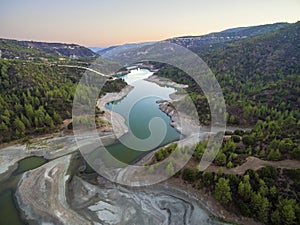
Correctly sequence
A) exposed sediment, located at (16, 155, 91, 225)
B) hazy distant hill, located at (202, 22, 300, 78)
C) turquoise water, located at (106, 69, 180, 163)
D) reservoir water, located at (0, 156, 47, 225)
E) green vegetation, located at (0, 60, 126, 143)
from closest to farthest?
exposed sediment, located at (16, 155, 91, 225) < reservoir water, located at (0, 156, 47, 225) < turquoise water, located at (106, 69, 180, 163) < green vegetation, located at (0, 60, 126, 143) < hazy distant hill, located at (202, 22, 300, 78)

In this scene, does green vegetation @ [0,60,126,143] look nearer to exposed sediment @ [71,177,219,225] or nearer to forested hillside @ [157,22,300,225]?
exposed sediment @ [71,177,219,225]

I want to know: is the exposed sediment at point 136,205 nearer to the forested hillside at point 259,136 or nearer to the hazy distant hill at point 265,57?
the forested hillside at point 259,136

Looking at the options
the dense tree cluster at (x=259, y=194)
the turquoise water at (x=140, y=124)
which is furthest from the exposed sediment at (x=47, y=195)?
the dense tree cluster at (x=259, y=194)

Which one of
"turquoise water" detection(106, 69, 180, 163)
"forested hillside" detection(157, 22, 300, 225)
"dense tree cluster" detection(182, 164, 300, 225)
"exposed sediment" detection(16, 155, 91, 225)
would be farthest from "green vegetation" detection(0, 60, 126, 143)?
"dense tree cluster" detection(182, 164, 300, 225)

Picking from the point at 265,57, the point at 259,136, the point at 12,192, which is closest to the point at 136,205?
the point at 12,192

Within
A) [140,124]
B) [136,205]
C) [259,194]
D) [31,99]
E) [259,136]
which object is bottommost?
→ [136,205]

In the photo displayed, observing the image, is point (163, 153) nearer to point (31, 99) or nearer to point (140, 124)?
point (140, 124)

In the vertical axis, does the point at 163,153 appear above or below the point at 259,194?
above

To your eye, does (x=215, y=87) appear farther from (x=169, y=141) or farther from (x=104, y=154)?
(x=104, y=154)
